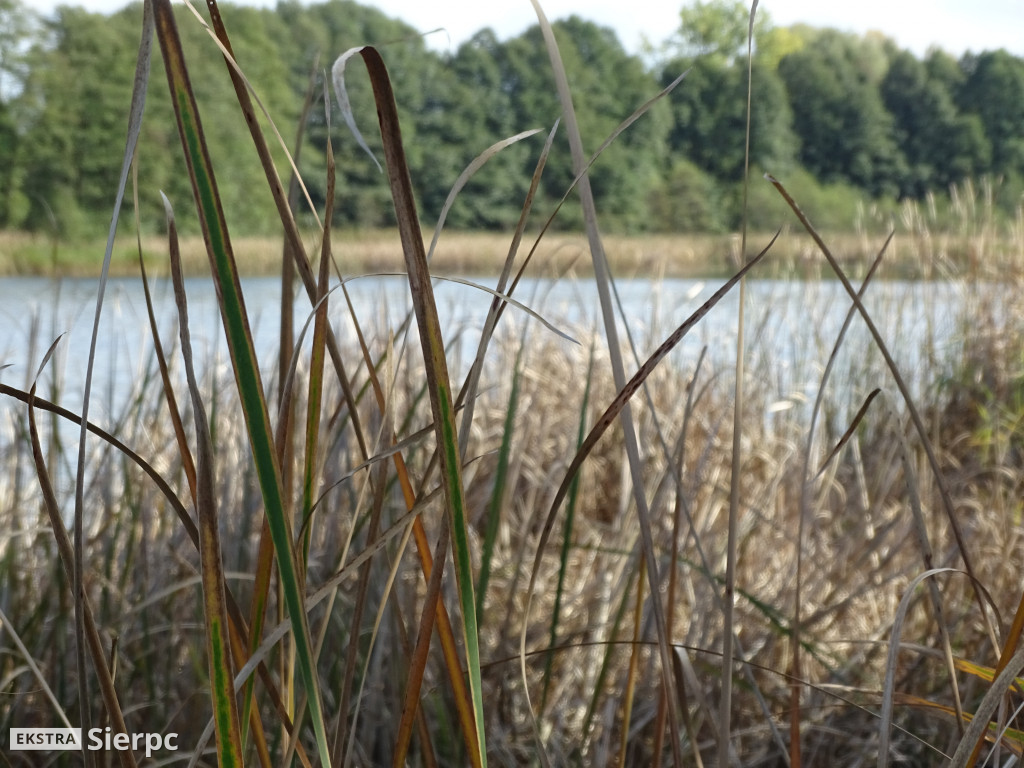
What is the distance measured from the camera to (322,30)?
12375 mm

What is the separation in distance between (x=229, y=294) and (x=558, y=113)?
1131 cm

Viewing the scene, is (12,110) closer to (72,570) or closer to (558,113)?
(558,113)

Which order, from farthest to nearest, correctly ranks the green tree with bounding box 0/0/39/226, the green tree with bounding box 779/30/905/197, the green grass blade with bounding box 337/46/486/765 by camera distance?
1. the green tree with bounding box 779/30/905/197
2. the green tree with bounding box 0/0/39/226
3. the green grass blade with bounding box 337/46/486/765

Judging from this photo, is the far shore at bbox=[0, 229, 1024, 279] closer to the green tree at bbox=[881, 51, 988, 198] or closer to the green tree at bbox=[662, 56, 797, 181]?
the green tree at bbox=[662, 56, 797, 181]

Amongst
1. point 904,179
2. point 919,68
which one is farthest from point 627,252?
point 919,68

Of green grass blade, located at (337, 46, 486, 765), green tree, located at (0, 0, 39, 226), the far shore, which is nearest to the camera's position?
green grass blade, located at (337, 46, 486, 765)

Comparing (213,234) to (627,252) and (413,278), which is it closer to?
(413,278)

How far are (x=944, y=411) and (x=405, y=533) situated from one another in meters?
2.94

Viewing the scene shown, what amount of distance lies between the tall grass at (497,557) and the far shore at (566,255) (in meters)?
0.15

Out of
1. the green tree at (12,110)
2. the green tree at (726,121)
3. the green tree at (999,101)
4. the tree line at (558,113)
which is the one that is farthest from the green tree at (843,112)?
the green tree at (12,110)

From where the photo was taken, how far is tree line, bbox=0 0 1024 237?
32.3 feet

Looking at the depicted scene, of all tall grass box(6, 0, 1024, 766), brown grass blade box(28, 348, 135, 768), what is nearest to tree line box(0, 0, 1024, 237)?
tall grass box(6, 0, 1024, 766)

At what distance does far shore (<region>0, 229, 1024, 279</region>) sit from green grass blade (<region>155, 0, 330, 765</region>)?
0.21 m

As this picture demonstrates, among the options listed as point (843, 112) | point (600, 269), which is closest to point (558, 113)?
point (843, 112)
